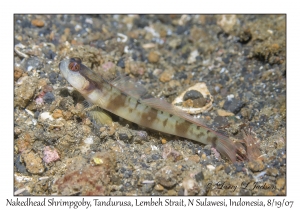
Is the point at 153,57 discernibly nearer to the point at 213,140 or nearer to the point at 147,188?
the point at 213,140

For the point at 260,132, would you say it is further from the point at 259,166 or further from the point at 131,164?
the point at 131,164

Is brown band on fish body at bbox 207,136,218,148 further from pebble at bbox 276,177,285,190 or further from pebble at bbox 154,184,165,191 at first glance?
pebble at bbox 154,184,165,191

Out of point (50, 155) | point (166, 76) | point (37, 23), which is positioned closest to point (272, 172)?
point (166, 76)

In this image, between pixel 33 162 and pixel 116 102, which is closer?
pixel 33 162

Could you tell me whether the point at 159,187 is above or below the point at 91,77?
below

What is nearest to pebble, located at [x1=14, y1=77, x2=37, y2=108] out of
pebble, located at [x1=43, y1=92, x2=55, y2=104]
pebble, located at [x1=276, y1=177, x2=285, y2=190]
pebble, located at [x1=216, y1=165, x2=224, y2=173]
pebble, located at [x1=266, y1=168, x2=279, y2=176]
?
pebble, located at [x1=43, y1=92, x2=55, y2=104]

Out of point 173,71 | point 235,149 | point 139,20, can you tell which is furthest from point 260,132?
point 139,20
